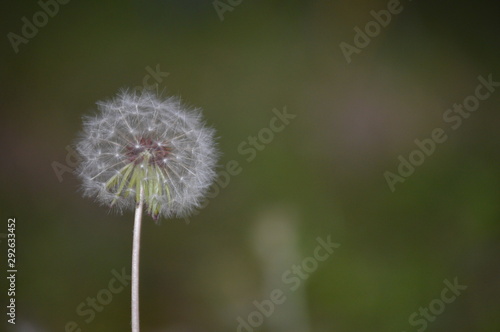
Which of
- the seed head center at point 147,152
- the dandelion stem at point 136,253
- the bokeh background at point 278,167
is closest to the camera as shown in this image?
the dandelion stem at point 136,253

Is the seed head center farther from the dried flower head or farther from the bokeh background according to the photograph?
the bokeh background

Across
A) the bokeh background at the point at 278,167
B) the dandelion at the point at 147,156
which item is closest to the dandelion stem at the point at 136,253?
the dandelion at the point at 147,156

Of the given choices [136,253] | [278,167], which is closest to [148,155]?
[136,253]

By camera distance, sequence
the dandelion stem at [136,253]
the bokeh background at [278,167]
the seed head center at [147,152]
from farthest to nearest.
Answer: the bokeh background at [278,167] < the seed head center at [147,152] < the dandelion stem at [136,253]

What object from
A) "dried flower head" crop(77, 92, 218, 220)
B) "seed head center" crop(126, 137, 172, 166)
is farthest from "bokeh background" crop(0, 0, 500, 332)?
"seed head center" crop(126, 137, 172, 166)

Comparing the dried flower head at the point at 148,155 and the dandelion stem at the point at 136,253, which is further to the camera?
the dried flower head at the point at 148,155

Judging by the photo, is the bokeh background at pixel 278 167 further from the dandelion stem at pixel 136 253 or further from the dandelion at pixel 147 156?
the dandelion stem at pixel 136 253

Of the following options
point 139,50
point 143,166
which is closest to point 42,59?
point 139,50

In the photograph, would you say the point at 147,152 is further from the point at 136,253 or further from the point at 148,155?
the point at 136,253
